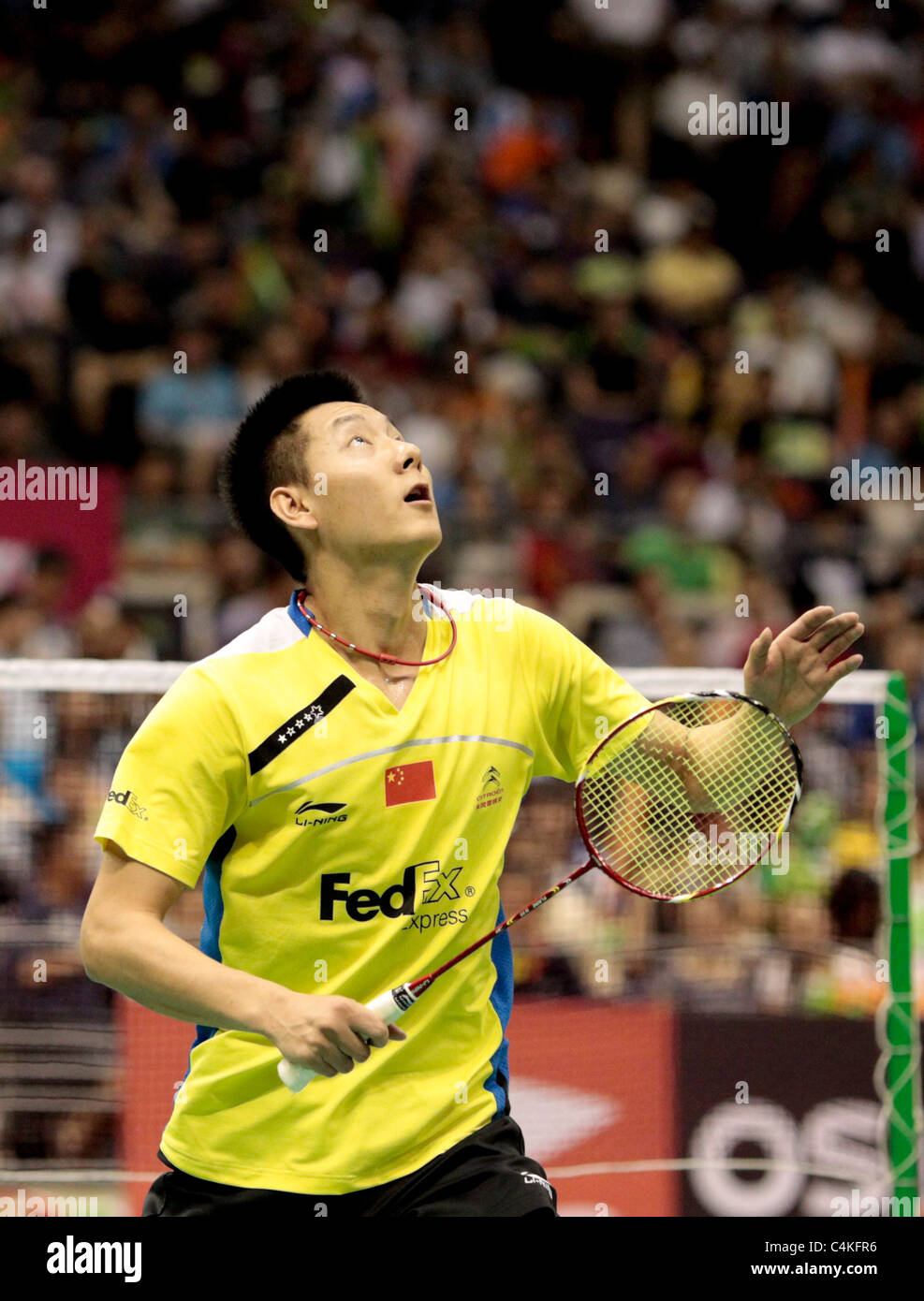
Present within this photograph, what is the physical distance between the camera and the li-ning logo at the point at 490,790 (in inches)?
132

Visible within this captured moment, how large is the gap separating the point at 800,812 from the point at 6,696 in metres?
2.53

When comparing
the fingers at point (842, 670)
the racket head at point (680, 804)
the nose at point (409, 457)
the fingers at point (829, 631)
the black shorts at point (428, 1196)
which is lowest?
the black shorts at point (428, 1196)

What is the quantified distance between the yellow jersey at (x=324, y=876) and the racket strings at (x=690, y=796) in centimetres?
28

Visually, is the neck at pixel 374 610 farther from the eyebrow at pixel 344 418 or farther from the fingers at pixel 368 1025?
the fingers at pixel 368 1025

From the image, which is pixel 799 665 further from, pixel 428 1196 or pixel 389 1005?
pixel 428 1196

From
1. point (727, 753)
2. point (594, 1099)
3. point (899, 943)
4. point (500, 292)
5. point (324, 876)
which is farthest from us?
point (500, 292)

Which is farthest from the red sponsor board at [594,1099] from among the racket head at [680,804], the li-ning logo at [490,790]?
the li-ning logo at [490,790]

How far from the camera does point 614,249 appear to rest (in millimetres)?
11148

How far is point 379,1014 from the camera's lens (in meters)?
3.01

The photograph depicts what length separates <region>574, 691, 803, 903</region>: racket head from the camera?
11.3 ft

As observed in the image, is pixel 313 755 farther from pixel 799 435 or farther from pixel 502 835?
pixel 799 435

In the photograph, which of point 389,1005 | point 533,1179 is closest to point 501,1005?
point 533,1179

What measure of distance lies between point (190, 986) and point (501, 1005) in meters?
0.72

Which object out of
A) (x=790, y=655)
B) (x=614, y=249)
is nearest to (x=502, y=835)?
(x=790, y=655)
